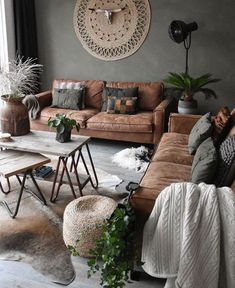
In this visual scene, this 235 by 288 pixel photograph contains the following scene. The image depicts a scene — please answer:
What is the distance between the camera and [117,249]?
1.48m

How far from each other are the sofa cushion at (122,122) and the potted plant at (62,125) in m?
1.22

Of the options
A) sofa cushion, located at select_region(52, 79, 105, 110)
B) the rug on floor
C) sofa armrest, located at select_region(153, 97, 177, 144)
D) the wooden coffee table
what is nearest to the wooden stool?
the wooden coffee table

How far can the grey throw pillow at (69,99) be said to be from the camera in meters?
4.33

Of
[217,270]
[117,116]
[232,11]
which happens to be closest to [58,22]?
[117,116]

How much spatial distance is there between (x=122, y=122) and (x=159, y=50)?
4.38 feet

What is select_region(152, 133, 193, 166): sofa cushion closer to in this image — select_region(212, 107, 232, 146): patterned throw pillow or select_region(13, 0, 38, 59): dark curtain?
select_region(212, 107, 232, 146): patterned throw pillow

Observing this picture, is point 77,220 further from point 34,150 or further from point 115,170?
point 115,170

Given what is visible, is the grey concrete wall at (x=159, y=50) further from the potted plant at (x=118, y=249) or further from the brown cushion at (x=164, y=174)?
the potted plant at (x=118, y=249)

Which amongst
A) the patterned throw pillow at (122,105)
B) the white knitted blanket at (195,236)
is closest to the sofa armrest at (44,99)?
the patterned throw pillow at (122,105)

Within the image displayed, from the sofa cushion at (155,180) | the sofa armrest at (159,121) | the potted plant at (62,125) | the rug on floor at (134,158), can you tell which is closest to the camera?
the sofa cushion at (155,180)

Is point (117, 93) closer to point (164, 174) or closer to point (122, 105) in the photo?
point (122, 105)

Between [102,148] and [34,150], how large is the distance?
1639mm

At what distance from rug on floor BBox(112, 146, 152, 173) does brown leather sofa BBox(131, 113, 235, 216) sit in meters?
0.51

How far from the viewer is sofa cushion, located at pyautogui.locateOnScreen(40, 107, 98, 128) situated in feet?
13.0
